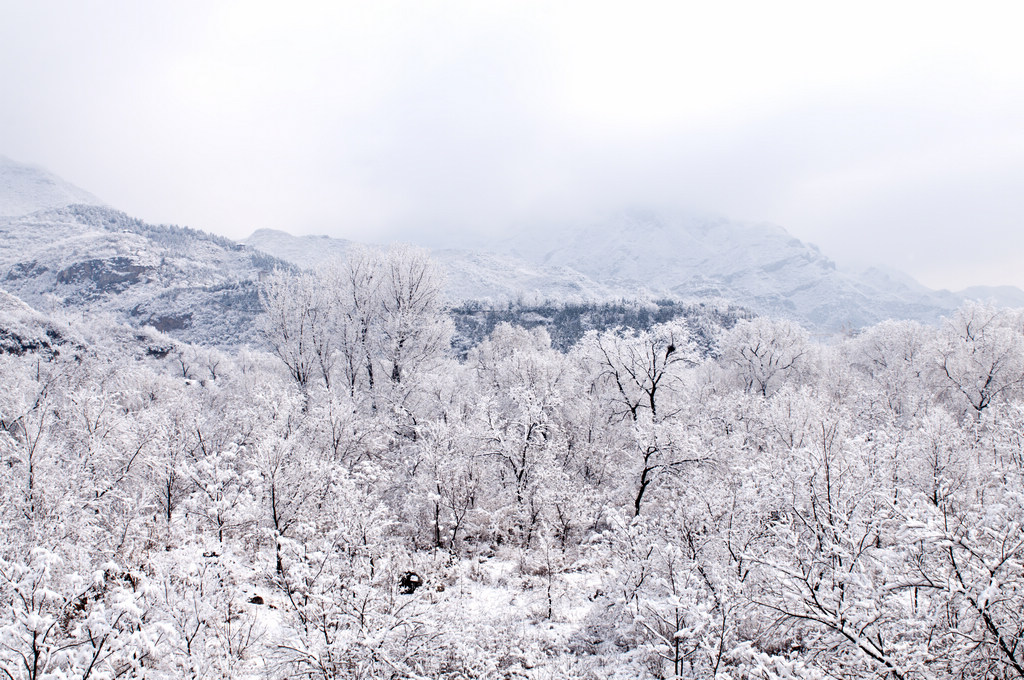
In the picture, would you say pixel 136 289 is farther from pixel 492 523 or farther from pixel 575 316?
pixel 492 523

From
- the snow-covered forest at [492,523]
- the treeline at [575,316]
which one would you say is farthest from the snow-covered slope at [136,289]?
the snow-covered forest at [492,523]

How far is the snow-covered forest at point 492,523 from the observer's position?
6461mm

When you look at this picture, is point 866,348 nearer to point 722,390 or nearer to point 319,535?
point 722,390

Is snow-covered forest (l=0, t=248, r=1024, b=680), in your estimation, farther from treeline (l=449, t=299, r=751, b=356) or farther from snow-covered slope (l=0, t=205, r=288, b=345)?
snow-covered slope (l=0, t=205, r=288, b=345)

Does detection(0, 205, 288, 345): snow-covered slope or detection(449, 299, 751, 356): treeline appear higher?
detection(449, 299, 751, 356): treeline

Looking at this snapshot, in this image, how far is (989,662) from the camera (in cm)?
495

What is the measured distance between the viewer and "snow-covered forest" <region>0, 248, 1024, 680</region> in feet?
21.2

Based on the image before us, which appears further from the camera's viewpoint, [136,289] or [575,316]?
[136,289]

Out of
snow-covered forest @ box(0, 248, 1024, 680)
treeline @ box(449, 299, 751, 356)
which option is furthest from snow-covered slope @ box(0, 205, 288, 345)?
snow-covered forest @ box(0, 248, 1024, 680)

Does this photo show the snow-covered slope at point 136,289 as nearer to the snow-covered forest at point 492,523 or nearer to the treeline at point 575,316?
the treeline at point 575,316

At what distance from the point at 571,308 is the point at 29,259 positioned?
230 meters

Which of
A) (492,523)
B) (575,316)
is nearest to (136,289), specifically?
(575,316)

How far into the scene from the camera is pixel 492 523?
60.2ft

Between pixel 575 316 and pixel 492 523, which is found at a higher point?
pixel 575 316
